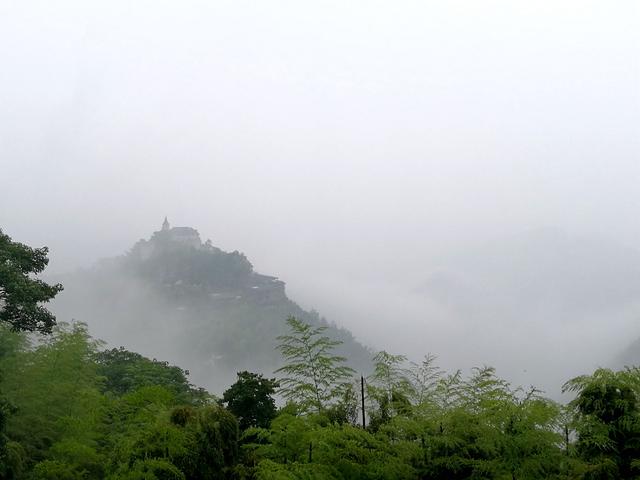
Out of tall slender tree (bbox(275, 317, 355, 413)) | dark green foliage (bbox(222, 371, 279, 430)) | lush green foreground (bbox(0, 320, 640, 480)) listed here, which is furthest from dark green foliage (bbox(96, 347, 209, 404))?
tall slender tree (bbox(275, 317, 355, 413))

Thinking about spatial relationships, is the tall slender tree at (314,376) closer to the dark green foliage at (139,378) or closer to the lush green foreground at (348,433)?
the lush green foreground at (348,433)

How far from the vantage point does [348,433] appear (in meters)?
10.4

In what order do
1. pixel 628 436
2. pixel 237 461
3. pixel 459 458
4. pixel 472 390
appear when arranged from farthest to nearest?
1. pixel 472 390
2. pixel 237 461
3. pixel 459 458
4. pixel 628 436

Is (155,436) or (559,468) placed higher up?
(155,436)

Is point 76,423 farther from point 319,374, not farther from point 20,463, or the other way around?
point 319,374

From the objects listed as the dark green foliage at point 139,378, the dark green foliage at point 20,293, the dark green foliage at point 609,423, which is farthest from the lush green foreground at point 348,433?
the dark green foliage at point 139,378

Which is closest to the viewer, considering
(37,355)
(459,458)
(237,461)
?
(459,458)

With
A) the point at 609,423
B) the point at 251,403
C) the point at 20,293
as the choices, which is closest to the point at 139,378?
the point at 20,293

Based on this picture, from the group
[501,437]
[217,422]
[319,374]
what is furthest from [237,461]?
[501,437]

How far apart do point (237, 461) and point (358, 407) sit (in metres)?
3.43

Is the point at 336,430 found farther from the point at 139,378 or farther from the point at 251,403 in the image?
the point at 139,378

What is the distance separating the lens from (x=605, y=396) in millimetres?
9711

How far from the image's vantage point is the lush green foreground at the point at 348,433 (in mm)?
9594

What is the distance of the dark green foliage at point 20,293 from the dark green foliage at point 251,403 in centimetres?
923
